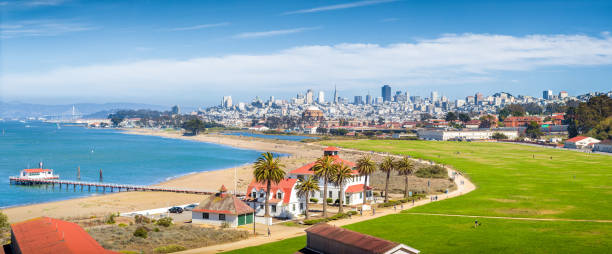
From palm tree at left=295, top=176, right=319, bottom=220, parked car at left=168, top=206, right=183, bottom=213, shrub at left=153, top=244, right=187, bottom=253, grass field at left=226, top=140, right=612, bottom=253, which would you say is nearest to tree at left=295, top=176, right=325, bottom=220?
palm tree at left=295, top=176, right=319, bottom=220

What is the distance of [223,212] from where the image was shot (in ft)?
153

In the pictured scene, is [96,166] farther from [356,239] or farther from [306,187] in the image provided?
[356,239]

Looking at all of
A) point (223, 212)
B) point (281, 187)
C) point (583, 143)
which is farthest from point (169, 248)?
point (583, 143)

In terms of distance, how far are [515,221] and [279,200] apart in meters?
21.6

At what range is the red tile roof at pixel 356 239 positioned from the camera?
2472cm

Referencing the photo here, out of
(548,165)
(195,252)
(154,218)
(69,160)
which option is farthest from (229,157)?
(195,252)

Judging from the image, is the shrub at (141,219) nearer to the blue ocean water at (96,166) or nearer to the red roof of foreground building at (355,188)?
the red roof of foreground building at (355,188)

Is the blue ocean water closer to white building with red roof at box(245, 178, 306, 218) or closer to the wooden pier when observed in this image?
the wooden pier

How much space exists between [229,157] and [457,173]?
217ft

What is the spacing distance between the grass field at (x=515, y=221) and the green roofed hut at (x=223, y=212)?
8367 mm

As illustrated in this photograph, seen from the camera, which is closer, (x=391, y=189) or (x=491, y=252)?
(x=491, y=252)

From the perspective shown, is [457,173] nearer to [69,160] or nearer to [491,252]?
[491,252]

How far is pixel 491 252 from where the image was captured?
1410 inches

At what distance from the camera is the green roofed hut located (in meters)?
46.6
